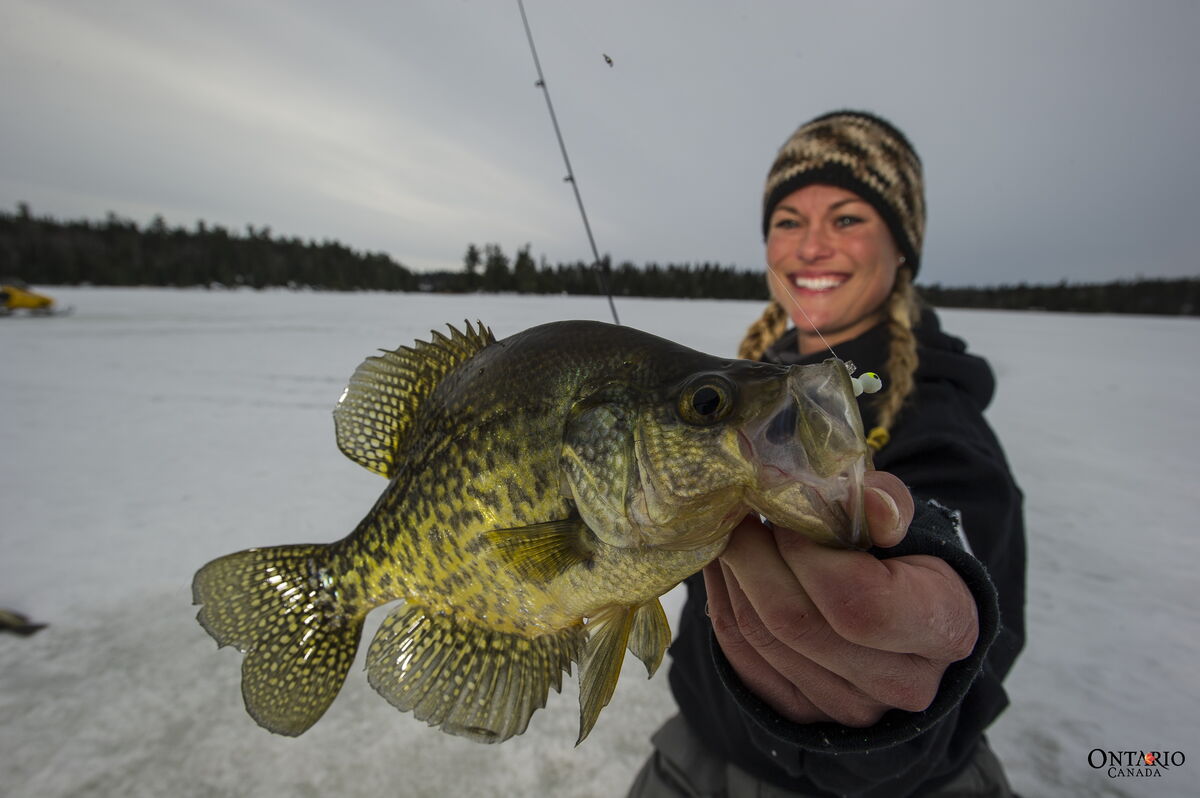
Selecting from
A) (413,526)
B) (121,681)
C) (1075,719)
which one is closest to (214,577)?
(413,526)

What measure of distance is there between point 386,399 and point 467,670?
0.73m

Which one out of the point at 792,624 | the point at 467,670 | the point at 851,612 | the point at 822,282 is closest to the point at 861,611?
the point at 851,612

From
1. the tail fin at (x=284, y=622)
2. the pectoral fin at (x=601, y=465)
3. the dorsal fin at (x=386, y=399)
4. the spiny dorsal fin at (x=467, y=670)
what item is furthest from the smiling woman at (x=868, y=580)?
the tail fin at (x=284, y=622)

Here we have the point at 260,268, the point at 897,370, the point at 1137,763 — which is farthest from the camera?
the point at 260,268

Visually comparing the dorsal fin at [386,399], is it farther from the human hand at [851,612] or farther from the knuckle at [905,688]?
the knuckle at [905,688]

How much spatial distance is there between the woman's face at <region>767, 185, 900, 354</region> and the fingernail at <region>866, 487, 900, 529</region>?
1779 mm

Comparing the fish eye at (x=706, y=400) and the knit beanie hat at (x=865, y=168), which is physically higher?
the knit beanie hat at (x=865, y=168)

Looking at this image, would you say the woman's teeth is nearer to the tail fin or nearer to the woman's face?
the woman's face

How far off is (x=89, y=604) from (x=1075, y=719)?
5.22 m

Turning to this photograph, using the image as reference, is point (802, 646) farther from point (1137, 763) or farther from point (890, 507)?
point (1137, 763)

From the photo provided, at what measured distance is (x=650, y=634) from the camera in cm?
126

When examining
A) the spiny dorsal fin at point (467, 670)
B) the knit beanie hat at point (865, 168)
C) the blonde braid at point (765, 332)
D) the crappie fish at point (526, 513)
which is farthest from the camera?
the blonde braid at point (765, 332)

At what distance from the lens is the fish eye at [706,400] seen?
0.96 m

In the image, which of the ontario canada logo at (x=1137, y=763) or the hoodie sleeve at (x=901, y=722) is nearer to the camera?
the hoodie sleeve at (x=901, y=722)
